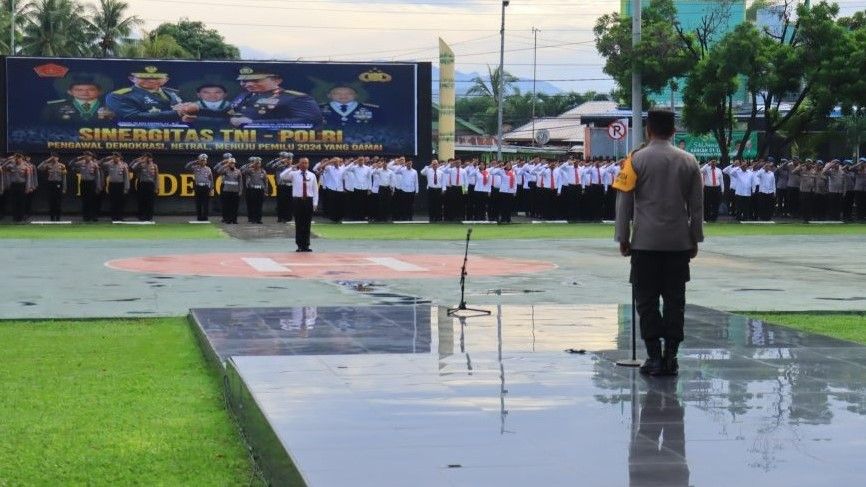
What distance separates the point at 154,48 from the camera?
260 ft

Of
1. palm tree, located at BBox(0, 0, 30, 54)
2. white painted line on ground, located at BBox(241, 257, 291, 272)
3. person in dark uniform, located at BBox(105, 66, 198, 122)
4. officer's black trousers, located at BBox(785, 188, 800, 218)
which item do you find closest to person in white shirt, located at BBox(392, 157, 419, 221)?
person in dark uniform, located at BBox(105, 66, 198, 122)

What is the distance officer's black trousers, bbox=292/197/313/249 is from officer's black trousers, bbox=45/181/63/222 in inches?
614

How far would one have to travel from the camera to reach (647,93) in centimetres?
4906

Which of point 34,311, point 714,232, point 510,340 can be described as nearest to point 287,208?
point 714,232

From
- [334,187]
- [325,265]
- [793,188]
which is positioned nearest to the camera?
[325,265]

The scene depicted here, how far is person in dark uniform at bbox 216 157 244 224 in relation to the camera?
39.1 meters

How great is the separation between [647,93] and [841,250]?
22013 millimetres

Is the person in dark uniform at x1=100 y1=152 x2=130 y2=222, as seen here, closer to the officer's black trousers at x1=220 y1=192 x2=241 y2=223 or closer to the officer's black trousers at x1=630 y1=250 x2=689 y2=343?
the officer's black trousers at x1=220 y1=192 x2=241 y2=223

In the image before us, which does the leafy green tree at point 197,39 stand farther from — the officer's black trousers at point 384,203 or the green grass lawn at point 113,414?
the green grass lawn at point 113,414

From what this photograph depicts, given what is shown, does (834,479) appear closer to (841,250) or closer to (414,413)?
(414,413)

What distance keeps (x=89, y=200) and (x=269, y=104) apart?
578 centimetres

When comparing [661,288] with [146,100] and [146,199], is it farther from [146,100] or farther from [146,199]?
[146,100]

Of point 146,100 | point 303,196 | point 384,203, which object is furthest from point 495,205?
point 303,196

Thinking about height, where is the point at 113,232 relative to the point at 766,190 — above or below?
below
